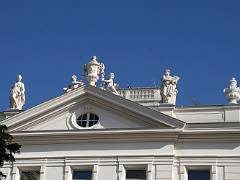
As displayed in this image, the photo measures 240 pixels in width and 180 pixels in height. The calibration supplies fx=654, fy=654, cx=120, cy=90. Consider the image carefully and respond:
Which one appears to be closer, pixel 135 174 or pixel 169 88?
pixel 135 174

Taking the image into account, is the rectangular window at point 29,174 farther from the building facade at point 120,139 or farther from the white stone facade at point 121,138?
the white stone facade at point 121,138

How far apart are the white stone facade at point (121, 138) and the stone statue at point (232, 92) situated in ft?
2.01

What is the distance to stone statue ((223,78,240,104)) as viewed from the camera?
3131 centimetres

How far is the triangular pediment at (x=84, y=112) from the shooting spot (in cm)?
3112

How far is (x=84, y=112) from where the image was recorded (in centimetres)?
3225

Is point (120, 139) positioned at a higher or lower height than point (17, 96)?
lower

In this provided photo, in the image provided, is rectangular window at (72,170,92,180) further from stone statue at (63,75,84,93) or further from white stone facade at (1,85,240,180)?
stone statue at (63,75,84,93)

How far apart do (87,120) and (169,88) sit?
430cm

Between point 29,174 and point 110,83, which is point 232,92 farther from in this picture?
point 29,174

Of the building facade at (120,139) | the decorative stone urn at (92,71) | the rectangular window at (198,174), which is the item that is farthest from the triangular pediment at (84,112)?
the rectangular window at (198,174)

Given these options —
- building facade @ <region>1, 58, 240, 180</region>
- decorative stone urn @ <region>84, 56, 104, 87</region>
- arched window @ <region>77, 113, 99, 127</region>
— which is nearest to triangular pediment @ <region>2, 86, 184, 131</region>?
building facade @ <region>1, 58, 240, 180</region>

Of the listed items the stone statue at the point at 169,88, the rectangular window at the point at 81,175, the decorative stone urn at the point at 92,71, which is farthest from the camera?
the decorative stone urn at the point at 92,71

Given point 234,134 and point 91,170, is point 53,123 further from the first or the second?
point 234,134

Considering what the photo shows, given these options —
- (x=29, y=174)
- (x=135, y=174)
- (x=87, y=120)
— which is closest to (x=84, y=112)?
(x=87, y=120)
